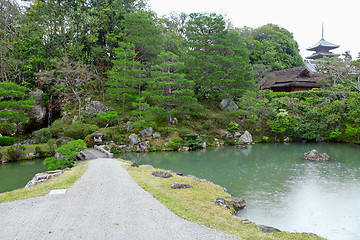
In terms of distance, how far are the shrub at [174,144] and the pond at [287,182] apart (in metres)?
1.20

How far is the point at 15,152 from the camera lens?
1518 centimetres

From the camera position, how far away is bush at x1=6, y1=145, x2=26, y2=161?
49.5ft

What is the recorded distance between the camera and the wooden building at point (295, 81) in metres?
29.4

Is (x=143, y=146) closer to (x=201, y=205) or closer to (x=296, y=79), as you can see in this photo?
(x=201, y=205)

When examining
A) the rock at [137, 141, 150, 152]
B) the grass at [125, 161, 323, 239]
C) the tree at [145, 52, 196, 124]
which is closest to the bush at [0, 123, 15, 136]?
the rock at [137, 141, 150, 152]

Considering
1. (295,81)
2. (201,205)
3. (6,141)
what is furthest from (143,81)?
(295,81)

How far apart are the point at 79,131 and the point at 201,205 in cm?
1464

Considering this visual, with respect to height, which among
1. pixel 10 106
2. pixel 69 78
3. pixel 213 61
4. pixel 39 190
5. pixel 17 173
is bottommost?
pixel 17 173

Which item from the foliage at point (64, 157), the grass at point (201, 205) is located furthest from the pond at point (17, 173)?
the grass at point (201, 205)

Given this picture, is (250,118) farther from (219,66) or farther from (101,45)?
(101,45)

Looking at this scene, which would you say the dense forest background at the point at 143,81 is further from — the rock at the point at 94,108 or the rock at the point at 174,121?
the rock at the point at 94,108

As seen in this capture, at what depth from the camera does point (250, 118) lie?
950 inches

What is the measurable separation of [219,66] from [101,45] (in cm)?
1492

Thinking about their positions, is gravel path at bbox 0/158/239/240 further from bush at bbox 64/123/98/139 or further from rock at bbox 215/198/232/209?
bush at bbox 64/123/98/139
